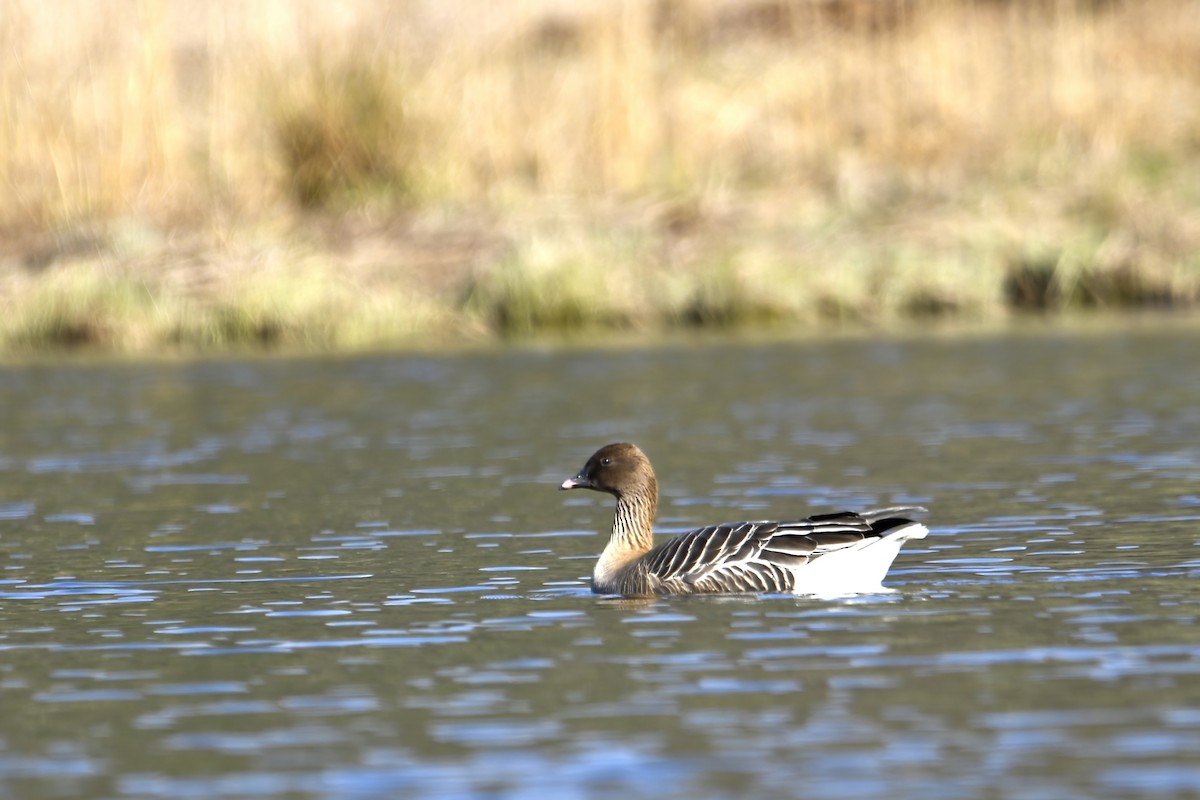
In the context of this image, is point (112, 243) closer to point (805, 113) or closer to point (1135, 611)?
point (805, 113)

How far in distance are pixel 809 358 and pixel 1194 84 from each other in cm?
1410

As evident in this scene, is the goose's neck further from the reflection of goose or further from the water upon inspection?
the water

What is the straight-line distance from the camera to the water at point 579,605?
6.84 meters

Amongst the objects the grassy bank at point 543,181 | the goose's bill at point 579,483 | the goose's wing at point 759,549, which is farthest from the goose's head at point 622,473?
the grassy bank at point 543,181

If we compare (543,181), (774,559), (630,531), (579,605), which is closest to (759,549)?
(774,559)

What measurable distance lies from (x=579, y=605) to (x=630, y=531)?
113 centimetres

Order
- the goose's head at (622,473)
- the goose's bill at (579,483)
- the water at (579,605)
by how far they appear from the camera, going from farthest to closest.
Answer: the goose's bill at (579,483) < the goose's head at (622,473) < the water at (579,605)

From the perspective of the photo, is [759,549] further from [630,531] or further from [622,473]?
[622,473]

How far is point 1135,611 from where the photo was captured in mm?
9117

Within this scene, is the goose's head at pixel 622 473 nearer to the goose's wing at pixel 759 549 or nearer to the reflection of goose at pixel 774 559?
the reflection of goose at pixel 774 559

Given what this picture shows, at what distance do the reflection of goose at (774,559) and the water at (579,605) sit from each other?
176mm

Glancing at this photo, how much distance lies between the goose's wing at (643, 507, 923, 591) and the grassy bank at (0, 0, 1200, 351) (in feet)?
52.9

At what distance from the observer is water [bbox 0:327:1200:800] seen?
684cm

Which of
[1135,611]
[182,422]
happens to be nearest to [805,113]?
[182,422]
